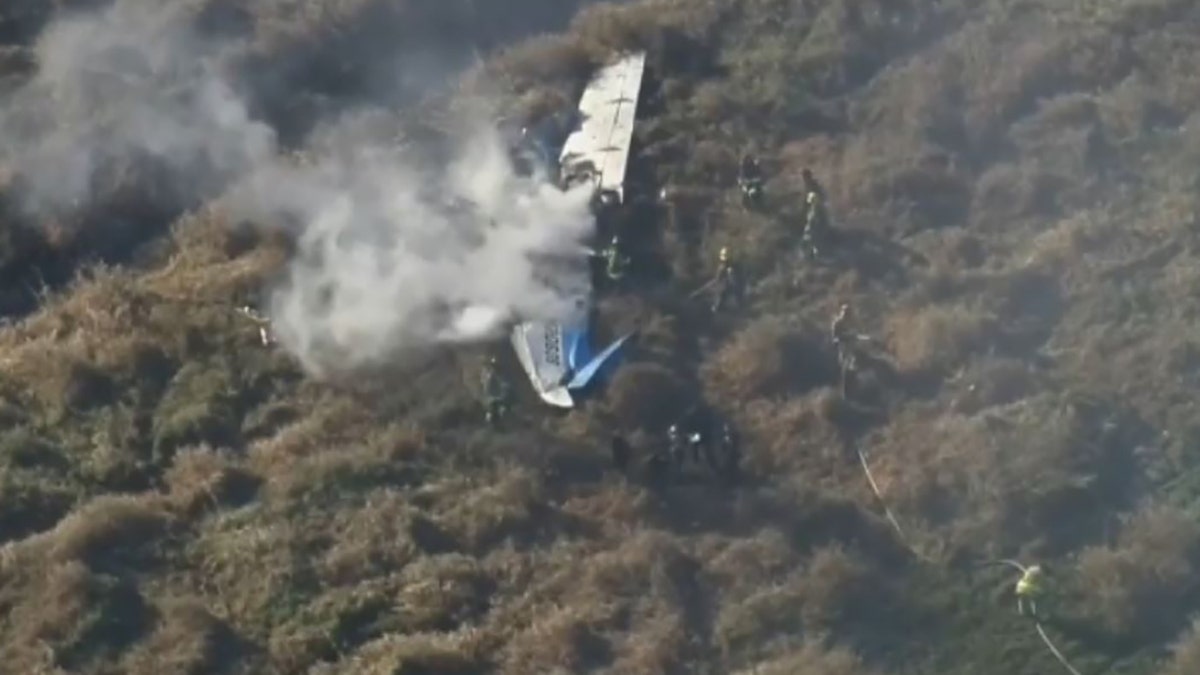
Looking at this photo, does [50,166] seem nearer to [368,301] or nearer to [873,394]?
[368,301]

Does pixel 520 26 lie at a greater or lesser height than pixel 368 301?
greater

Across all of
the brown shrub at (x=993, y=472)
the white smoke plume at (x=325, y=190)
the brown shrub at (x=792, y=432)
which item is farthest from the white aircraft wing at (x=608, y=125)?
the brown shrub at (x=993, y=472)

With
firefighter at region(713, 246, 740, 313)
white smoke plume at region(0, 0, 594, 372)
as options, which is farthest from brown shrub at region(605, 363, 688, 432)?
firefighter at region(713, 246, 740, 313)

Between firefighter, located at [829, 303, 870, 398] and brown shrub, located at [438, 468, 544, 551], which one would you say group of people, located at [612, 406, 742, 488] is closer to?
brown shrub, located at [438, 468, 544, 551]

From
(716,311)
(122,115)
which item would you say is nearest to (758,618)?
(716,311)

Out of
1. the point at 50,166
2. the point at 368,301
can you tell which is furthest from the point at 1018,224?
the point at 50,166

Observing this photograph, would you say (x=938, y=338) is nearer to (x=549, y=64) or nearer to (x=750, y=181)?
(x=750, y=181)
